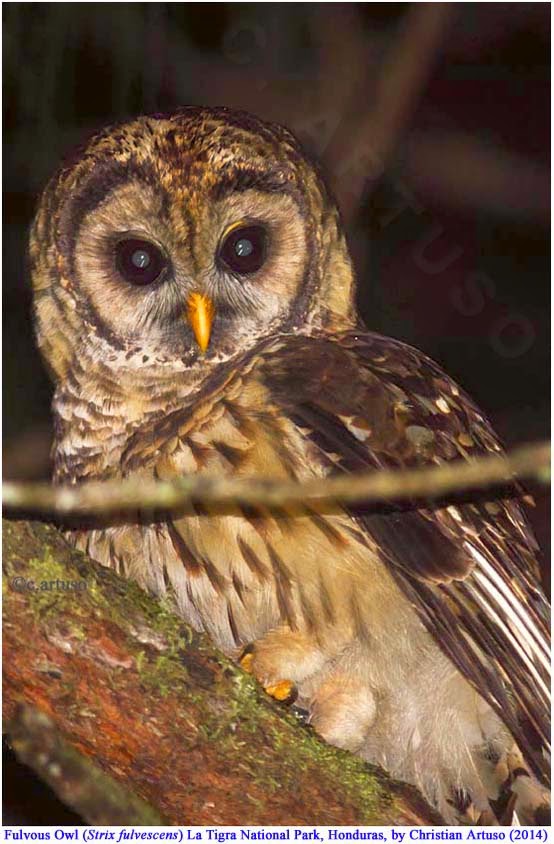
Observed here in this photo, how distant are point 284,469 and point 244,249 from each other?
613 mm

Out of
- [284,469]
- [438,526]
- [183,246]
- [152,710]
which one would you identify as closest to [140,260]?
[183,246]

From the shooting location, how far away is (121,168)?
2.38 m

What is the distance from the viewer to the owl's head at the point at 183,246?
2.33m

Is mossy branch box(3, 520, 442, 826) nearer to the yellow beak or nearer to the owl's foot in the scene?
the owl's foot

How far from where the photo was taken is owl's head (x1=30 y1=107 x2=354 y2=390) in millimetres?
2332

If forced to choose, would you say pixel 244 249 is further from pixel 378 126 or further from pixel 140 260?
pixel 378 126

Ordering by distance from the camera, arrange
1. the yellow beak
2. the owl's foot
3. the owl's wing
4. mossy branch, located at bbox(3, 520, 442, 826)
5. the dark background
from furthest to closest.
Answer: the dark background < the yellow beak < the owl's foot < the owl's wing < mossy branch, located at bbox(3, 520, 442, 826)

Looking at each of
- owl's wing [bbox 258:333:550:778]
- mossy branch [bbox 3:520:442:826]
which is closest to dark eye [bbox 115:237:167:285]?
owl's wing [bbox 258:333:550:778]

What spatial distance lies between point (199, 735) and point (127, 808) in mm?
351

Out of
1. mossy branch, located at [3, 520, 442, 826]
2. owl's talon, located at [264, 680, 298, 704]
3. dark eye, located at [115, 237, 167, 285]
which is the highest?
dark eye, located at [115, 237, 167, 285]

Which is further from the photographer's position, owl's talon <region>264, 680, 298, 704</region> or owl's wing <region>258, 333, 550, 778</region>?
owl's talon <region>264, 680, 298, 704</region>

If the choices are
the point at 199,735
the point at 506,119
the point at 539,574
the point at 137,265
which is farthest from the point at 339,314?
the point at 506,119

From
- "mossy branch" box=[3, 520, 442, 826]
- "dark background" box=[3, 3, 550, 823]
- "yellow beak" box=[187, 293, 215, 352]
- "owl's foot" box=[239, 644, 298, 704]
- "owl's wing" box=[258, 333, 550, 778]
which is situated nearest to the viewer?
"mossy branch" box=[3, 520, 442, 826]

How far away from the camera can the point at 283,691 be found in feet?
6.65
